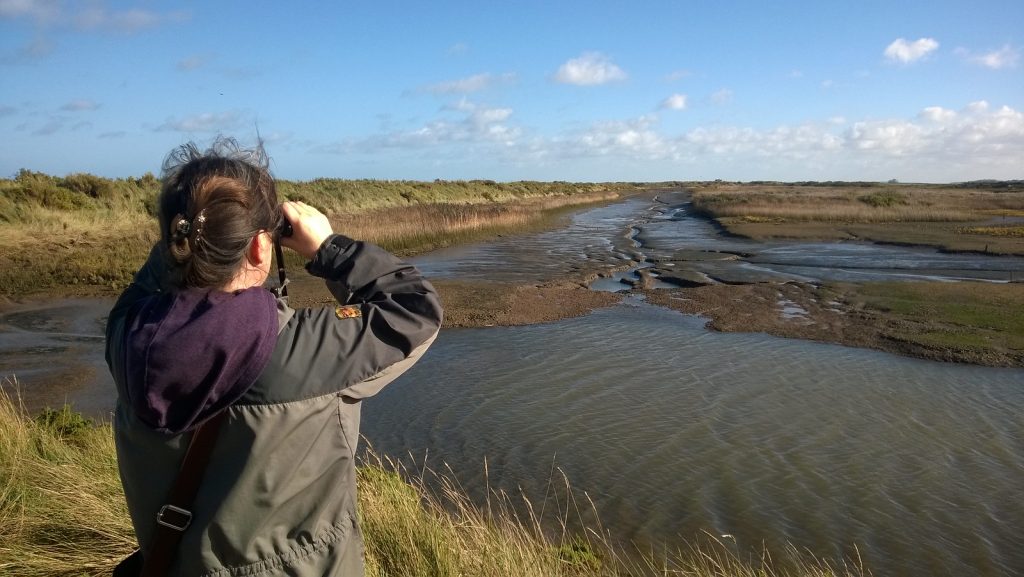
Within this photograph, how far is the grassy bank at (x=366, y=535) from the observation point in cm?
324

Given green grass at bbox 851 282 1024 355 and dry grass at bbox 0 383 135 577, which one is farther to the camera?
green grass at bbox 851 282 1024 355

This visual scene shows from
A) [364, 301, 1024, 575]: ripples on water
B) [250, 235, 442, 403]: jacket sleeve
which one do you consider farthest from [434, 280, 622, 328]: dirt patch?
[250, 235, 442, 403]: jacket sleeve

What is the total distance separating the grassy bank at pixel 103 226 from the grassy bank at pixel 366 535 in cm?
818

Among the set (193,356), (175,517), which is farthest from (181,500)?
(193,356)

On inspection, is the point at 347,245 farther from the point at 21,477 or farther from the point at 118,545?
the point at 21,477

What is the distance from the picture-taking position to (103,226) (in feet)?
65.7

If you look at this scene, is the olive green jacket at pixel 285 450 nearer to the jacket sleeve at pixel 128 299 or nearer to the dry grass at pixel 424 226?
the jacket sleeve at pixel 128 299

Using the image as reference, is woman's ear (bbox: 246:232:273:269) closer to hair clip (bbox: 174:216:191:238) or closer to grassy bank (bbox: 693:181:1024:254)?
hair clip (bbox: 174:216:191:238)

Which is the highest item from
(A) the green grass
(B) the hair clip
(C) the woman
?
(B) the hair clip

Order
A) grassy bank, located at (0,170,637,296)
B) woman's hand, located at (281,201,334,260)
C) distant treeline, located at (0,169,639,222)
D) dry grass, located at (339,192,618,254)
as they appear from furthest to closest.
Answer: dry grass, located at (339,192,618,254)
distant treeline, located at (0,169,639,222)
grassy bank, located at (0,170,637,296)
woman's hand, located at (281,201,334,260)

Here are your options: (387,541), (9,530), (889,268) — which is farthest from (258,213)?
(889,268)

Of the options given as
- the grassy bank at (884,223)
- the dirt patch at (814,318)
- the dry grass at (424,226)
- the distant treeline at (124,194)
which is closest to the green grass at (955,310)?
the dirt patch at (814,318)

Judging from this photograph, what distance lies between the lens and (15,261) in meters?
16.3

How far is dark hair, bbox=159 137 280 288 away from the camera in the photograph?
1370 mm
